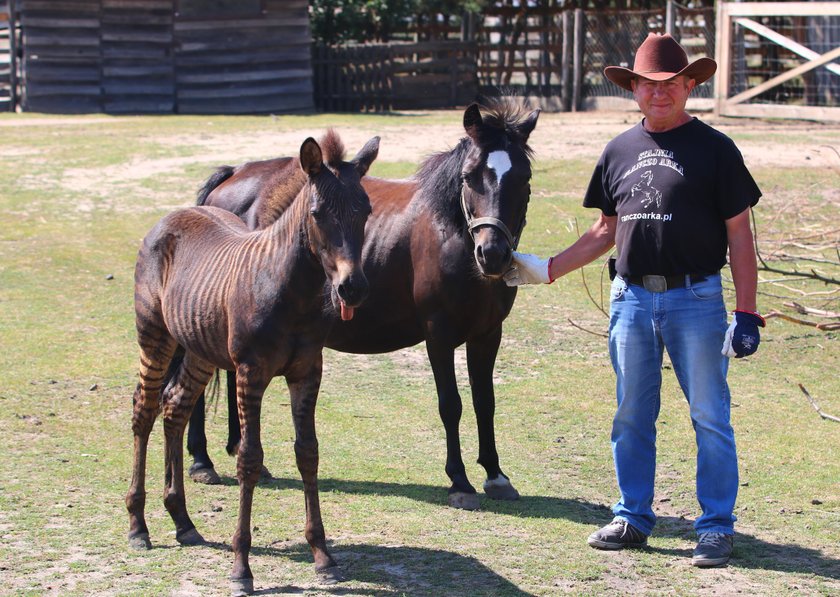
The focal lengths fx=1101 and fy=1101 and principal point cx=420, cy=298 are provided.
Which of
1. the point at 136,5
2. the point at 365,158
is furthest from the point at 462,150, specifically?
the point at 136,5

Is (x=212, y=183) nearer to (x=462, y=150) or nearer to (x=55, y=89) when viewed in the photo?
(x=462, y=150)

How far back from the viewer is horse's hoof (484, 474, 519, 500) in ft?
20.8

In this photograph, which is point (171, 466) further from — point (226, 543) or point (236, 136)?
point (236, 136)

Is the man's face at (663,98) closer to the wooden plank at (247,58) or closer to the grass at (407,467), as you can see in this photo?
the grass at (407,467)

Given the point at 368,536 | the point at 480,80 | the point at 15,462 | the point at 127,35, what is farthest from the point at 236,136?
the point at 368,536

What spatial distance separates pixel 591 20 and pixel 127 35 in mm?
10417

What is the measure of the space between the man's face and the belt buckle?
0.74 metres

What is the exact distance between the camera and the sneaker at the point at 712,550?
5242mm

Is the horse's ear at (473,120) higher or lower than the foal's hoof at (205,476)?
higher

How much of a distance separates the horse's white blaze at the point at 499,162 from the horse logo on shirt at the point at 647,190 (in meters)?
0.85

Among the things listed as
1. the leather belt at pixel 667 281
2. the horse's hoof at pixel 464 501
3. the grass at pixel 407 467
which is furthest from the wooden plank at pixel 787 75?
the leather belt at pixel 667 281

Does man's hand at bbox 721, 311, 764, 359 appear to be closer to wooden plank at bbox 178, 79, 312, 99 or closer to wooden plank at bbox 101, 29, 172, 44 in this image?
wooden plank at bbox 178, 79, 312, 99

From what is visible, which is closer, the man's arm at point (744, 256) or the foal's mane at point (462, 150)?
the man's arm at point (744, 256)

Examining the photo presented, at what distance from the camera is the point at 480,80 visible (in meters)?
28.0
